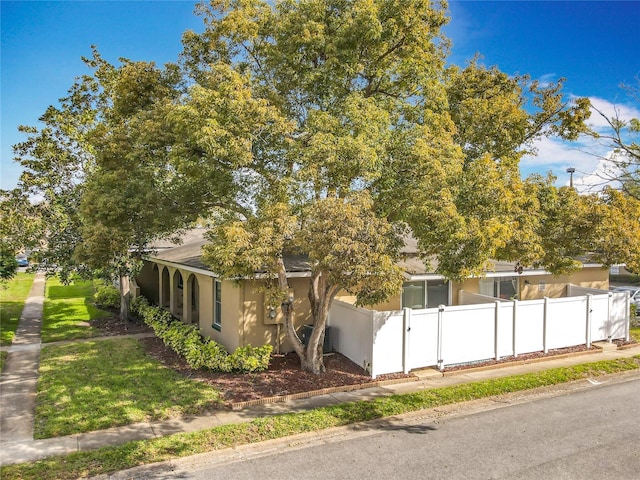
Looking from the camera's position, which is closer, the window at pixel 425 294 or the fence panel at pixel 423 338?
the fence panel at pixel 423 338

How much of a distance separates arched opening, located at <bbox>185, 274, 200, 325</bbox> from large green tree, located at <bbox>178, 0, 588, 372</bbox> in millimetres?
6236

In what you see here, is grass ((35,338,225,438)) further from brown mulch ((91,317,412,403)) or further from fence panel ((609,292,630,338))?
fence panel ((609,292,630,338))

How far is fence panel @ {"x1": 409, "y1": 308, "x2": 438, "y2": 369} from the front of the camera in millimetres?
11156

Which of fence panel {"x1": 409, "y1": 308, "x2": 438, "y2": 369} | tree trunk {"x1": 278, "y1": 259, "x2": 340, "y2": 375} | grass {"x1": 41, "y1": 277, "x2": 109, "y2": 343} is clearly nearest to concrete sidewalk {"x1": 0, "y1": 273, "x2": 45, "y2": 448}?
grass {"x1": 41, "y1": 277, "x2": 109, "y2": 343}

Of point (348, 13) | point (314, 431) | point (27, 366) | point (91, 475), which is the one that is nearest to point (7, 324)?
point (27, 366)

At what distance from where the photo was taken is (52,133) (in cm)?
1669

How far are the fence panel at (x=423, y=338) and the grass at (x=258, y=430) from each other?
4.08 feet

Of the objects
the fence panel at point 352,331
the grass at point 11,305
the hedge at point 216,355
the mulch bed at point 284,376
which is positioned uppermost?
the fence panel at point 352,331

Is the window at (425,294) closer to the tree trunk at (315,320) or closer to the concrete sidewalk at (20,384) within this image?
the tree trunk at (315,320)

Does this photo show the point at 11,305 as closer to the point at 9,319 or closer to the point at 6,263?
the point at 9,319

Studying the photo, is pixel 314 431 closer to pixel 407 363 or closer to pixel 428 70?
pixel 407 363

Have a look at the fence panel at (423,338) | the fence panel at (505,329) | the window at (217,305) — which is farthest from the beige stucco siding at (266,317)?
the fence panel at (505,329)

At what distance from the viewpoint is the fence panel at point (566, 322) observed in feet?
43.4

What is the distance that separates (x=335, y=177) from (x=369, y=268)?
7.02 ft
